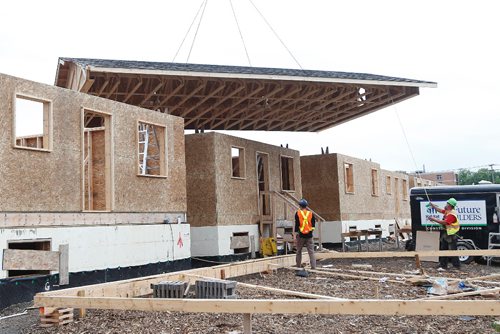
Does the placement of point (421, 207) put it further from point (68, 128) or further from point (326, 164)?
point (68, 128)

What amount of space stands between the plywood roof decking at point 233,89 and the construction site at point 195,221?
81 mm

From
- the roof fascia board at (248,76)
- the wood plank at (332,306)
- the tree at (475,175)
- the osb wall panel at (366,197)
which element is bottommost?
the wood plank at (332,306)

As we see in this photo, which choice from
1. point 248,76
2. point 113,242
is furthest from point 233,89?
point 113,242

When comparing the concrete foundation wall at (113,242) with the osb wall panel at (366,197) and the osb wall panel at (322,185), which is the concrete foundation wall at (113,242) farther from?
the osb wall panel at (366,197)

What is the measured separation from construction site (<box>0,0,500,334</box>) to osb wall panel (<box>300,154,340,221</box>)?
216cm

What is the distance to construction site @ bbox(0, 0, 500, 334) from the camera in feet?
25.7

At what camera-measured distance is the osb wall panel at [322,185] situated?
2546 cm

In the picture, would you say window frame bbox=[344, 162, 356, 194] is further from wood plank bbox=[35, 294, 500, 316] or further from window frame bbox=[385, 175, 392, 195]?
wood plank bbox=[35, 294, 500, 316]

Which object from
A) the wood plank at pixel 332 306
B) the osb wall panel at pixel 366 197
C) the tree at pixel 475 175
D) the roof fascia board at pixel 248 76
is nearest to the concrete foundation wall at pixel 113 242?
the roof fascia board at pixel 248 76

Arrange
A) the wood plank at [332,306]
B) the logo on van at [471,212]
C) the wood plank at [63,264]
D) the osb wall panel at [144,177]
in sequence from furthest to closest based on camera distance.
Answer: the logo on van at [471,212]
the osb wall panel at [144,177]
the wood plank at [63,264]
the wood plank at [332,306]

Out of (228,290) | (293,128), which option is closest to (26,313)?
(228,290)

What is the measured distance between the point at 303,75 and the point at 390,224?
18.2m

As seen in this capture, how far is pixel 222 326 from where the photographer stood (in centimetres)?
771

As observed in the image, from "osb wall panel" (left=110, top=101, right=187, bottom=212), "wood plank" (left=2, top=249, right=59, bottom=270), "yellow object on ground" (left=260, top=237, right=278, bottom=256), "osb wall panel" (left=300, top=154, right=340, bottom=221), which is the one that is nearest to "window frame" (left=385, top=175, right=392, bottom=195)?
"osb wall panel" (left=300, top=154, right=340, bottom=221)
